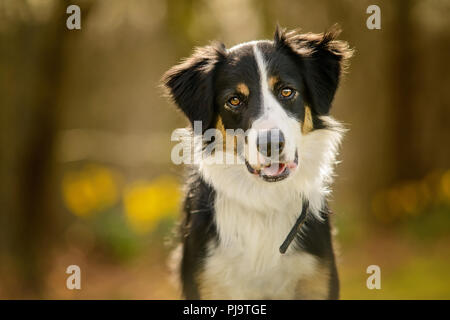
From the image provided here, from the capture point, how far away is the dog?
11.9 feet

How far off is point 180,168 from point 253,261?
7.76ft

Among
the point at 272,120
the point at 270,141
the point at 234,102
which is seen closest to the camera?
the point at 270,141

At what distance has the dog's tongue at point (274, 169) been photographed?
333cm

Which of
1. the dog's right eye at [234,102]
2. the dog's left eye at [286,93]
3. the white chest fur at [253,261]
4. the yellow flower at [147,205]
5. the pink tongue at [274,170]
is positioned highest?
the dog's left eye at [286,93]

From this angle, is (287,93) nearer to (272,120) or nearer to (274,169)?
(272,120)

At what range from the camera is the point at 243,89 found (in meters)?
3.54

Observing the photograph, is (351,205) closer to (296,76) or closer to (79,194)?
(79,194)

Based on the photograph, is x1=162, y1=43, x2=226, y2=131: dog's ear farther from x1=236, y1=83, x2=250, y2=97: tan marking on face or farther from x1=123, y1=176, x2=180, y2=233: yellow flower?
x1=123, y1=176, x2=180, y2=233: yellow flower

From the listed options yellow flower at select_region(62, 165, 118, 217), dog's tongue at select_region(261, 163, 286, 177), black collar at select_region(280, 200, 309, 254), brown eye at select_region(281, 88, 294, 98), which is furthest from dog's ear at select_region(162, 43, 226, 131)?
yellow flower at select_region(62, 165, 118, 217)

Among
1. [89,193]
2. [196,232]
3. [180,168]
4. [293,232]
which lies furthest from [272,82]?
[89,193]

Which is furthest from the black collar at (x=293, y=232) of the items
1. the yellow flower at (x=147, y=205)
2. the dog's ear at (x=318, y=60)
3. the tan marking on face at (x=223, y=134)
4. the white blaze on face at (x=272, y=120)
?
the yellow flower at (x=147, y=205)

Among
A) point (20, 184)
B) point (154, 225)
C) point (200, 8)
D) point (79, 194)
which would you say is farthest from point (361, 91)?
point (20, 184)

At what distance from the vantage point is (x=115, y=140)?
1118 cm

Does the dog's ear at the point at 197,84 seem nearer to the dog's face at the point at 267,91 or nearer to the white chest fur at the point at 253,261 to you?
the dog's face at the point at 267,91
